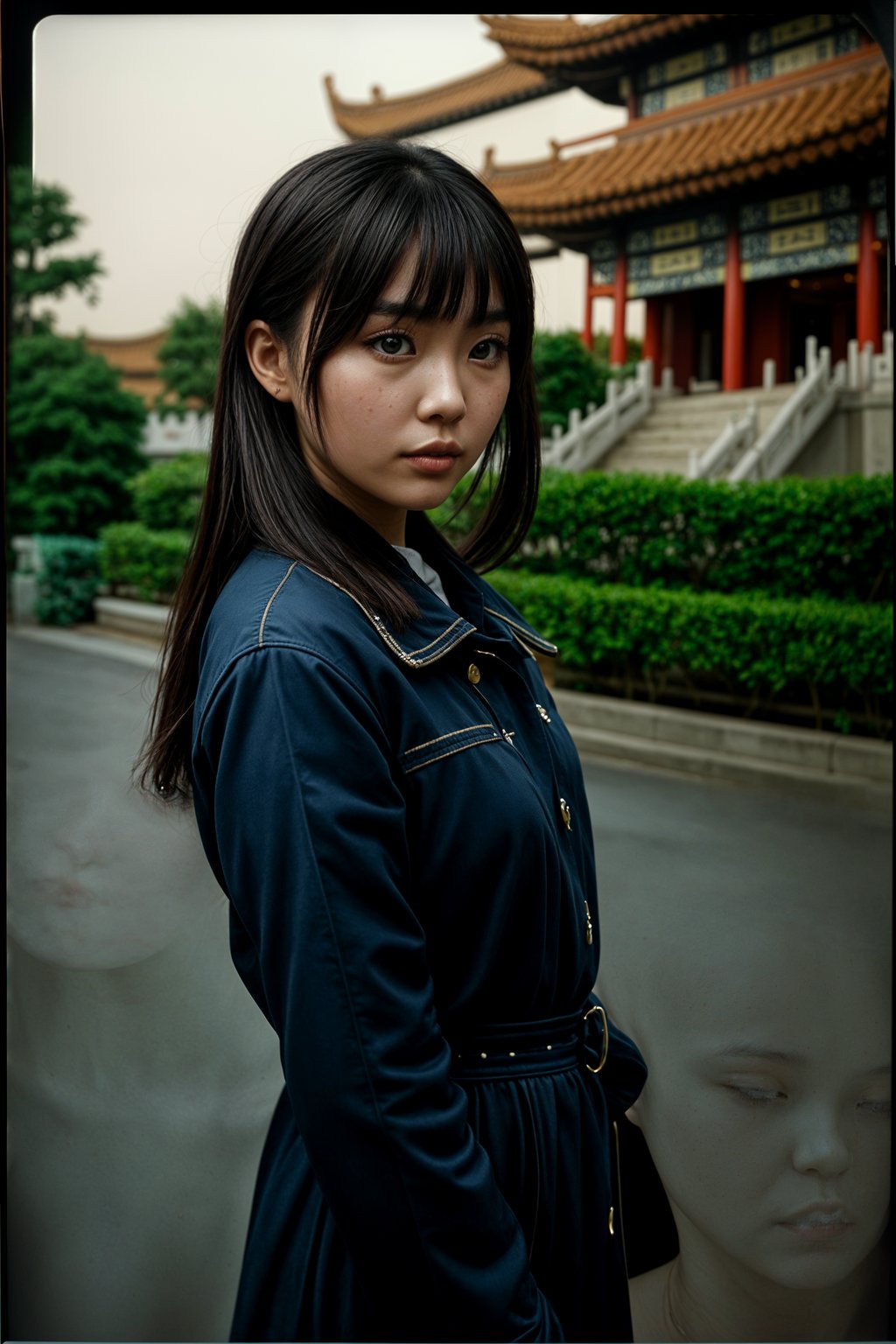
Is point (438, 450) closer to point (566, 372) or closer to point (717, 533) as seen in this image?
point (566, 372)

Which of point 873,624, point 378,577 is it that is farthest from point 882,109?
point 378,577

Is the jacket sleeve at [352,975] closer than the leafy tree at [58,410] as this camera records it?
Yes

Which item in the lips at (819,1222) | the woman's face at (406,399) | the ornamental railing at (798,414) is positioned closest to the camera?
the woman's face at (406,399)

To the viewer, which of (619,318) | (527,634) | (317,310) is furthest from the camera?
(619,318)

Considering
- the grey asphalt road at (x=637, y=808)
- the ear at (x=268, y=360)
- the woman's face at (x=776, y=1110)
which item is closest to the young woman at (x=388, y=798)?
the ear at (x=268, y=360)

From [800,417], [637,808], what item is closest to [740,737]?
[637,808]

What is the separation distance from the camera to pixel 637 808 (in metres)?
2.07

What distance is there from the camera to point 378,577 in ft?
2.63

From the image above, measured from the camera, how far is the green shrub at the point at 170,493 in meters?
2.26

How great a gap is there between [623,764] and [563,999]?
1.32 meters

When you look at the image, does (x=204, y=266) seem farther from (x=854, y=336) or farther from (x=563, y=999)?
(x=563, y=999)

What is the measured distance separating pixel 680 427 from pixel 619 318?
9.6 inches

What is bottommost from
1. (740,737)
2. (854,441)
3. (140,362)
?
(740,737)

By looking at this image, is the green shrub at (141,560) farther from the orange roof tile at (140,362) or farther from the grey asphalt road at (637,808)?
the orange roof tile at (140,362)
